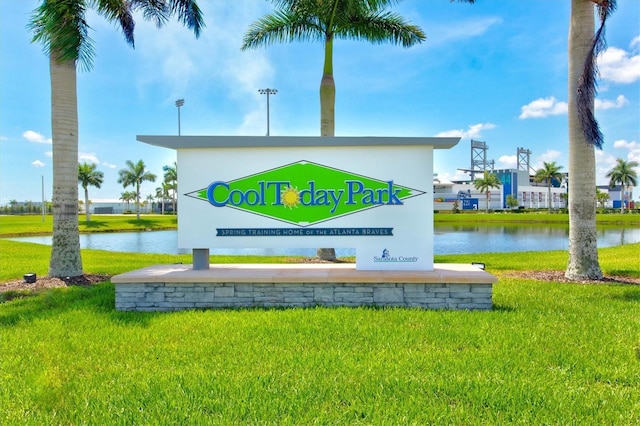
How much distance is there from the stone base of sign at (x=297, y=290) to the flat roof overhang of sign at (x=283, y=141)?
80.7 inches

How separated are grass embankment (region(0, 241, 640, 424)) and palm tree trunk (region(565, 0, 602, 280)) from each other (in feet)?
7.80

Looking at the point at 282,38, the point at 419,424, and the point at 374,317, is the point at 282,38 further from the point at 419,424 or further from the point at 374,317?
the point at 419,424

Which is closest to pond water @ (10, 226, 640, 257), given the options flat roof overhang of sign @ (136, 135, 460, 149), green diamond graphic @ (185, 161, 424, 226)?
green diamond graphic @ (185, 161, 424, 226)

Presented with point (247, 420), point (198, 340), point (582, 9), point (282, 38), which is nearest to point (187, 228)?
point (198, 340)

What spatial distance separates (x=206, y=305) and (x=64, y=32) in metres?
6.08

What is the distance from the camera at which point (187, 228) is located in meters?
6.70

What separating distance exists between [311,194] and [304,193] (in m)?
0.12

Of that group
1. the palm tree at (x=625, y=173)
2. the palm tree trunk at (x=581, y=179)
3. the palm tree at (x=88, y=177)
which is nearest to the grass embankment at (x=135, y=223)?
the palm tree at (x=88, y=177)

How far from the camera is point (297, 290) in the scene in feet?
20.0

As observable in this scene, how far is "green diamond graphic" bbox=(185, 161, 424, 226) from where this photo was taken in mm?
6559

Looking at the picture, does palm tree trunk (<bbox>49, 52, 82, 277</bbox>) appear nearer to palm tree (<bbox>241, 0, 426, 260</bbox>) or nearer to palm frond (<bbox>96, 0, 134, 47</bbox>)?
palm frond (<bbox>96, 0, 134, 47</bbox>)

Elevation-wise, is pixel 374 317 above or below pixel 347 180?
below

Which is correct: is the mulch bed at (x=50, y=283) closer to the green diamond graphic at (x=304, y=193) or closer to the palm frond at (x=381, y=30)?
the green diamond graphic at (x=304, y=193)

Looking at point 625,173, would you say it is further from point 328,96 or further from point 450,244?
point 328,96
